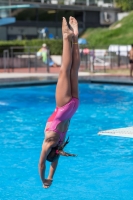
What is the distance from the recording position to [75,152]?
9844 mm

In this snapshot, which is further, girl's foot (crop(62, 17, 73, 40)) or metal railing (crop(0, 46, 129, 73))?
metal railing (crop(0, 46, 129, 73))

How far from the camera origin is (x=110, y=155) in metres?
9.49

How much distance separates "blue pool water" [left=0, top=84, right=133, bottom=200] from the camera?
7426 millimetres

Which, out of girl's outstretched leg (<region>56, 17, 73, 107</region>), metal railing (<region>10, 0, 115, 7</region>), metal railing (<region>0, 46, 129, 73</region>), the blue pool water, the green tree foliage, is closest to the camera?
girl's outstretched leg (<region>56, 17, 73, 107</region>)

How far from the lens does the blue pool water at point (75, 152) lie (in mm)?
7426

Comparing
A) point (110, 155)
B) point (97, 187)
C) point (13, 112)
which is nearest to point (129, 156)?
point (110, 155)

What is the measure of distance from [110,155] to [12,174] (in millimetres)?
2140

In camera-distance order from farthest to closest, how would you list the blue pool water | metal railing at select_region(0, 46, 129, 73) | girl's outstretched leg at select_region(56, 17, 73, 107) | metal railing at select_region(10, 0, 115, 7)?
metal railing at select_region(10, 0, 115, 7) < metal railing at select_region(0, 46, 129, 73) < the blue pool water < girl's outstretched leg at select_region(56, 17, 73, 107)

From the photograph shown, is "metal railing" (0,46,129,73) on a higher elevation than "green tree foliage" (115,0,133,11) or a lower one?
lower

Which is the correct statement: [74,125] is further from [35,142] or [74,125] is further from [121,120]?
[35,142]

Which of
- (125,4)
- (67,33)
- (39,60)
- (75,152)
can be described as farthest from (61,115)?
(125,4)

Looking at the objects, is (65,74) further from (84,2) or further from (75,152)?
(84,2)

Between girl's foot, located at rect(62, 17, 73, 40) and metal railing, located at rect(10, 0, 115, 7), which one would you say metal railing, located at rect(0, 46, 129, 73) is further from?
girl's foot, located at rect(62, 17, 73, 40)

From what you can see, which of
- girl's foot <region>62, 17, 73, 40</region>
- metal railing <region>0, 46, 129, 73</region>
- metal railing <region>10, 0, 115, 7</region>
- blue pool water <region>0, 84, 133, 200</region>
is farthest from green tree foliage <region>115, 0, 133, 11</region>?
girl's foot <region>62, 17, 73, 40</region>
